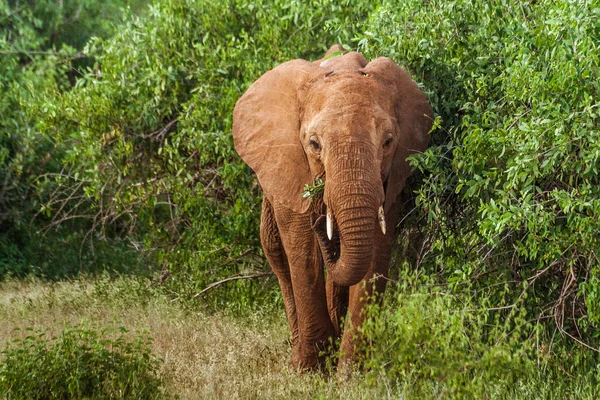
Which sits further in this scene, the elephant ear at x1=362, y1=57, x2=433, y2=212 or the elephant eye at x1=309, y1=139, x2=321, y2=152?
the elephant ear at x1=362, y1=57, x2=433, y2=212

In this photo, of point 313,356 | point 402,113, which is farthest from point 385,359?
point 402,113

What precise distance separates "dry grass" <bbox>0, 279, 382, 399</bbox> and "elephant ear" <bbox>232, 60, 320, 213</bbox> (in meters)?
1.14

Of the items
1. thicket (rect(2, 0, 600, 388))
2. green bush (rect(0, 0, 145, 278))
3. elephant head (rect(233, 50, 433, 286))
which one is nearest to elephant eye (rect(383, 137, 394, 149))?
elephant head (rect(233, 50, 433, 286))

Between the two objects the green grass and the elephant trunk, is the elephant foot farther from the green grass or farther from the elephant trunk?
the elephant trunk

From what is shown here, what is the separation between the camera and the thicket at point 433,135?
19.2 ft

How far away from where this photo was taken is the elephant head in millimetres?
6430

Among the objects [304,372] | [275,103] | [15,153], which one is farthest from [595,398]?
[15,153]

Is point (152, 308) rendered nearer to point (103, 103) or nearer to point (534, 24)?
point (103, 103)

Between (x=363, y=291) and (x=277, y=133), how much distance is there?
3.91 ft

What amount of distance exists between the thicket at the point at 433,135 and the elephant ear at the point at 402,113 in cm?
17

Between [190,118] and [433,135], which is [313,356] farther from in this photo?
[190,118]

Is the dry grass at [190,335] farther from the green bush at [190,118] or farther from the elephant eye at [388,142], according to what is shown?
the elephant eye at [388,142]

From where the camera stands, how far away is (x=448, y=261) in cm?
705

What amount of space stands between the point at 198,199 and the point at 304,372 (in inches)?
107
